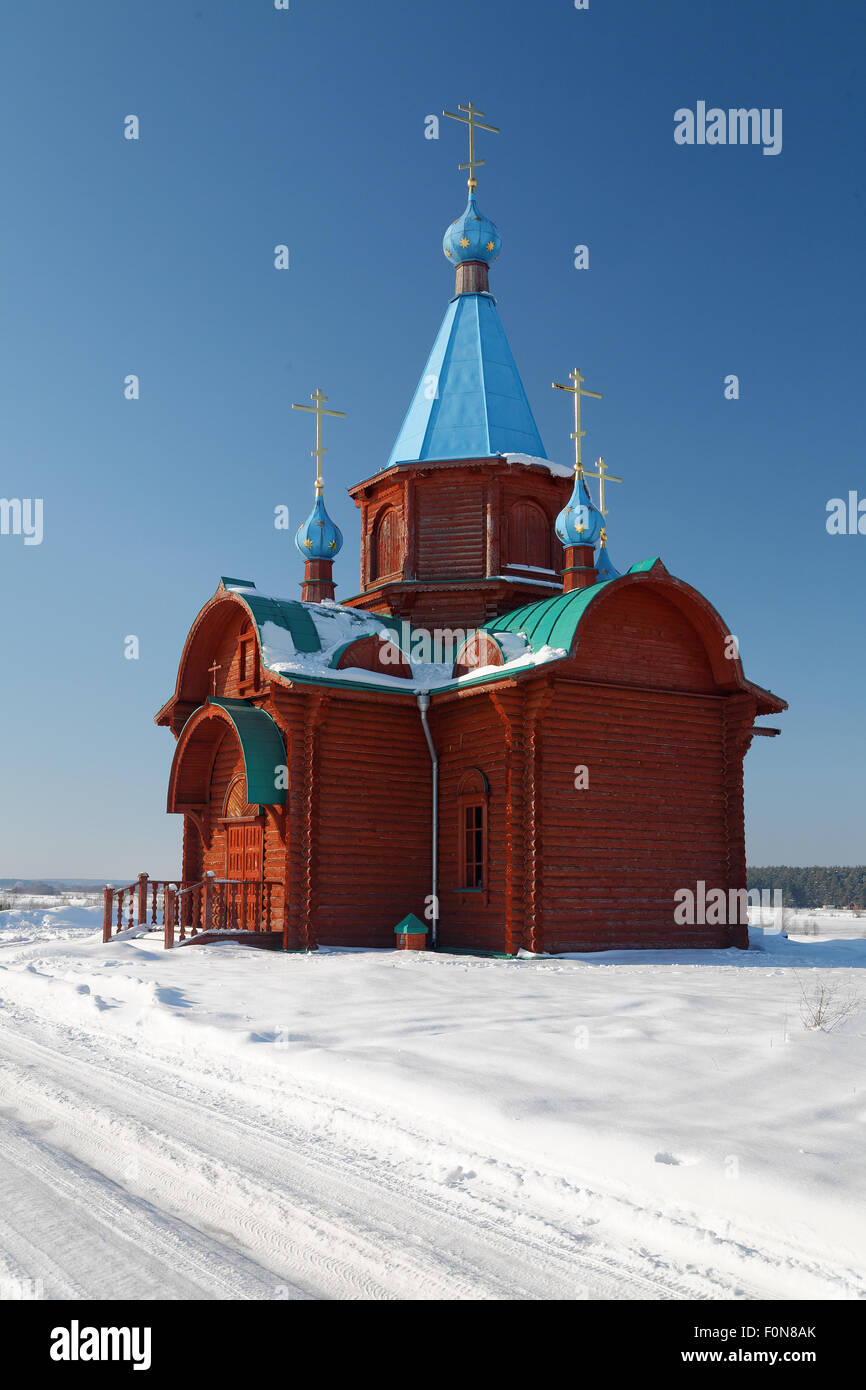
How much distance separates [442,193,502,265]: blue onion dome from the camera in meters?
22.0

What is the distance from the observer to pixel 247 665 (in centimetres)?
1739

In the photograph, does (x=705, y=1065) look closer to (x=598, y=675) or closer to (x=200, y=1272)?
(x=200, y=1272)

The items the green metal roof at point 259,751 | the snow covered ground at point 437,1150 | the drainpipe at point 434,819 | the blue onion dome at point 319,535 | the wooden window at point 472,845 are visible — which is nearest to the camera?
the snow covered ground at point 437,1150

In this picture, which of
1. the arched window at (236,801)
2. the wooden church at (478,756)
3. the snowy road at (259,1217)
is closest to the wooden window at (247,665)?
the wooden church at (478,756)

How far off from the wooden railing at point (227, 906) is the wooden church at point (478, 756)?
47 millimetres

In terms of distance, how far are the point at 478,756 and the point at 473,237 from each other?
1186 cm

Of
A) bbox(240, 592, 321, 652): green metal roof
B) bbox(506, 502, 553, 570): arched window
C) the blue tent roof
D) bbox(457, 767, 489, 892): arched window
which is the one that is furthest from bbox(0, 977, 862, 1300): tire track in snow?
the blue tent roof

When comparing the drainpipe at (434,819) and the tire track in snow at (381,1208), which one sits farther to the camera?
the drainpipe at (434,819)

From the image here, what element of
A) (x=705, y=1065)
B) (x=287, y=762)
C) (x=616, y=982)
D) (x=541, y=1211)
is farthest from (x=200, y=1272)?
(x=287, y=762)

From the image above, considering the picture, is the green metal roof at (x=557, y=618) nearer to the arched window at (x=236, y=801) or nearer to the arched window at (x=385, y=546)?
the arched window at (x=385, y=546)

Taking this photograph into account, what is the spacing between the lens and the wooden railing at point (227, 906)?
618 inches

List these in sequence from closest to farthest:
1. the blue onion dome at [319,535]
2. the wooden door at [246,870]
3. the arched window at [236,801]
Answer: the wooden door at [246,870]
the arched window at [236,801]
the blue onion dome at [319,535]

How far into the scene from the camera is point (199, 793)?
18.8m

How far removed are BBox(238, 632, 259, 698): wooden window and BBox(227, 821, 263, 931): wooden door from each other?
216cm
